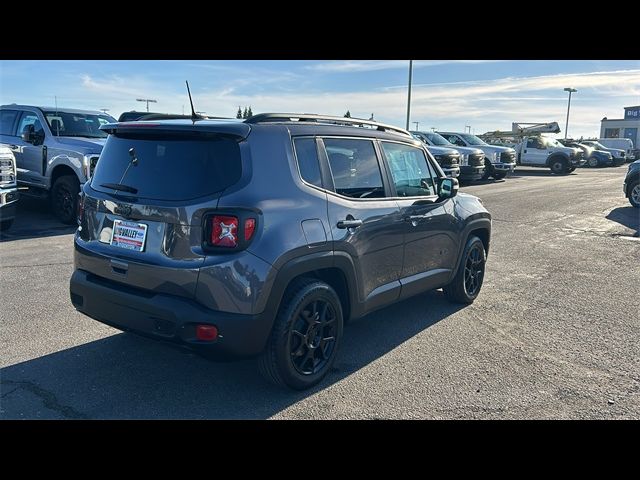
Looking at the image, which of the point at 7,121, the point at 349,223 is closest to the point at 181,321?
the point at 349,223

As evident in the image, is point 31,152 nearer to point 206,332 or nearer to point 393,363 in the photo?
point 206,332

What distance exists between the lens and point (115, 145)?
367 centimetres

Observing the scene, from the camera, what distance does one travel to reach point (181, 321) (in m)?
3.06

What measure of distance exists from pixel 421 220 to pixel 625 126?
77.8 meters

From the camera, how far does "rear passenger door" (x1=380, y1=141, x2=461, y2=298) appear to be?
177 inches

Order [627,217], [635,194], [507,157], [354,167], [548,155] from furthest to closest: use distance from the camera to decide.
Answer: [548,155] < [507,157] < [635,194] < [627,217] < [354,167]

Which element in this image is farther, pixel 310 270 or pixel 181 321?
pixel 310 270

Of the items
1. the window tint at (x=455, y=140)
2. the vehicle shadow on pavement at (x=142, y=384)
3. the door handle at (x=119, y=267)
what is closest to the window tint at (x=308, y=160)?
the door handle at (x=119, y=267)

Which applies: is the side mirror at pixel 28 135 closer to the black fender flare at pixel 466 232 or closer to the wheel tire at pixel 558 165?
the black fender flare at pixel 466 232

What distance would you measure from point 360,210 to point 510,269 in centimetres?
418

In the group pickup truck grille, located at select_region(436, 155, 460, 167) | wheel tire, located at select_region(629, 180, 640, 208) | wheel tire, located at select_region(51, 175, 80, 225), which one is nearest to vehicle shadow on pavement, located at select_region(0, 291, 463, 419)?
wheel tire, located at select_region(51, 175, 80, 225)

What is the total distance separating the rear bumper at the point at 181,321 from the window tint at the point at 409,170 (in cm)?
193
